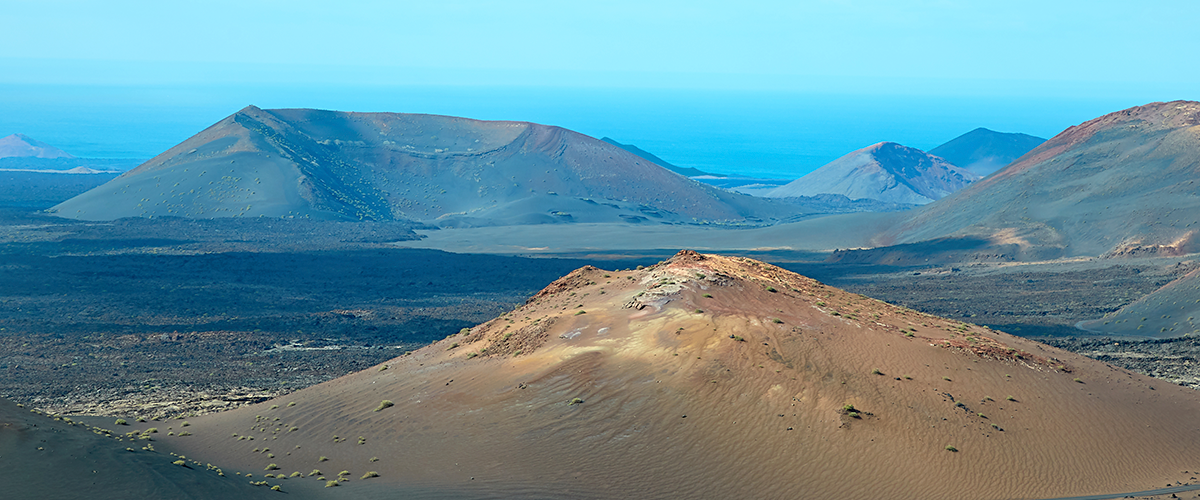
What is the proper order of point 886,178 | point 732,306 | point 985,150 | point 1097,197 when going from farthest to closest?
1. point 985,150
2. point 886,178
3. point 1097,197
4. point 732,306

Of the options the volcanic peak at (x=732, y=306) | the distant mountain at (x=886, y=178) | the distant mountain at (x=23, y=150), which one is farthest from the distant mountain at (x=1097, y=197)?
the distant mountain at (x=23, y=150)

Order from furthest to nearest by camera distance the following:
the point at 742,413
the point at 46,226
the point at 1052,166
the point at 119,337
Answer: the point at 1052,166, the point at 46,226, the point at 119,337, the point at 742,413

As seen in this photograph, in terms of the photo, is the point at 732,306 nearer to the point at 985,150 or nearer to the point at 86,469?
the point at 86,469

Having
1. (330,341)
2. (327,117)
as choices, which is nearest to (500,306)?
(330,341)

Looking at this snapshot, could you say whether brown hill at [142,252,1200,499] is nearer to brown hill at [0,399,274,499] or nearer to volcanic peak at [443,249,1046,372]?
volcanic peak at [443,249,1046,372]

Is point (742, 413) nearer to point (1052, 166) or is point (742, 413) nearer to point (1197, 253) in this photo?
→ point (1197, 253)

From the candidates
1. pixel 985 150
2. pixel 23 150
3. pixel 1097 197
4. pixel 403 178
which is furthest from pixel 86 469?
pixel 23 150
